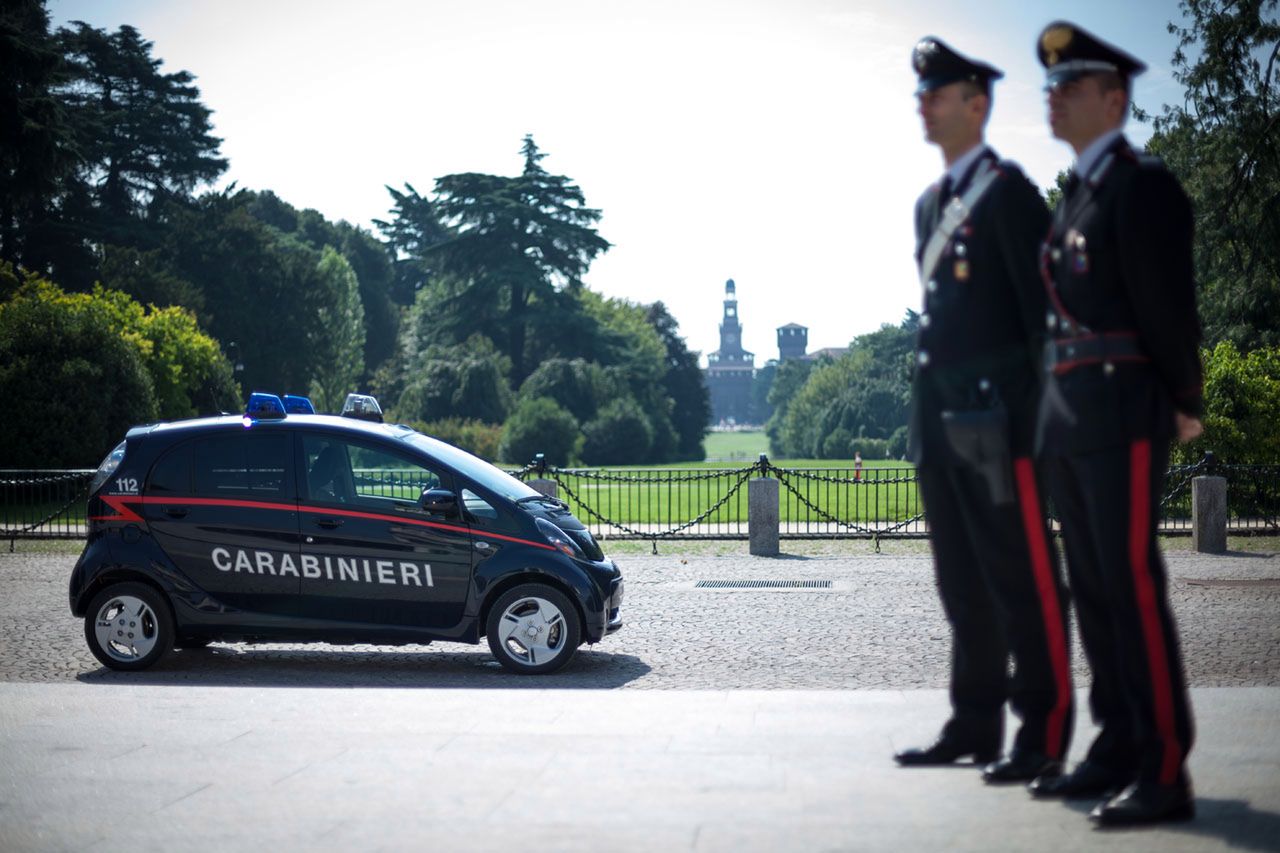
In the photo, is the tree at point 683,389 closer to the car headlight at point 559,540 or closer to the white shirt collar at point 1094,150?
the car headlight at point 559,540

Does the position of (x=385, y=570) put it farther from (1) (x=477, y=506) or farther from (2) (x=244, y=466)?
(2) (x=244, y=466)

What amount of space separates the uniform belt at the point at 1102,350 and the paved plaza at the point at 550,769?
127 centimetres

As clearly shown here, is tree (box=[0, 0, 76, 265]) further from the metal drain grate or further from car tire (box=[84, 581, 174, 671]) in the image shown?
car tire (box=[84, 581, 174, 671])

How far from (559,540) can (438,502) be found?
0.86 m

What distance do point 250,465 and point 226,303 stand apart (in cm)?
5682

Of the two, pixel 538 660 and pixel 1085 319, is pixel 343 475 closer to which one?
pixel 538 660

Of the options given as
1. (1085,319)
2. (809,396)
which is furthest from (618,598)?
(809,396)

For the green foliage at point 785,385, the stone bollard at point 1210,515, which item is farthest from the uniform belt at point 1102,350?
the green foliage at point 785,385

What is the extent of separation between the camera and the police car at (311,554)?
9570 mm

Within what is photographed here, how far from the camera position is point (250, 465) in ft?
32.1

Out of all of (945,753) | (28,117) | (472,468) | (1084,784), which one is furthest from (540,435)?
(1084,784)

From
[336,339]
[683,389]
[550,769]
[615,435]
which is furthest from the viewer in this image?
[683,389]

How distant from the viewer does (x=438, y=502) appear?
960 centimetres

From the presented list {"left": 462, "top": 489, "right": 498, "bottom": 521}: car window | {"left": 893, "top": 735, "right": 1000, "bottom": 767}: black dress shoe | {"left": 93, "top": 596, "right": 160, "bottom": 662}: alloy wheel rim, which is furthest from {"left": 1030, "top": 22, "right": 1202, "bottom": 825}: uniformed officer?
{"left": 93, "top": 596, "right": 160, "bottom": 662}: alloy wheel rim
